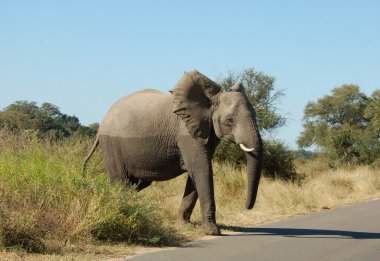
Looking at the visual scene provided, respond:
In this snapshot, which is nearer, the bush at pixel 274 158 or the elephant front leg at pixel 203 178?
the elephant front leg at pixel 203 178

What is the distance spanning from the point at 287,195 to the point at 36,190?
962 cm

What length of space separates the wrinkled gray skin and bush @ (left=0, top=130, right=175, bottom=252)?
1.48 metres

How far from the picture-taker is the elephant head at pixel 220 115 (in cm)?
1186

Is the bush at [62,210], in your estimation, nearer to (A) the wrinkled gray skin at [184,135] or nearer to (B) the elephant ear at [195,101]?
(A) the wrinkled gray skin at [184,135]

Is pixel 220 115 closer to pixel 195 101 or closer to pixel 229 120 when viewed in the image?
pixel 229 120

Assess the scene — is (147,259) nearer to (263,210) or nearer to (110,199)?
(110,199)

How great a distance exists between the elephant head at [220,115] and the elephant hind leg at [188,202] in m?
1.33

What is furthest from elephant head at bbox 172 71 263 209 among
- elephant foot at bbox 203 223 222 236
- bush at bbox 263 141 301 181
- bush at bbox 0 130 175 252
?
bush at bbox 263 141 301 181


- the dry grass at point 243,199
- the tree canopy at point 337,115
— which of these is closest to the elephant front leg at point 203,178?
the dry grass at point 243,199

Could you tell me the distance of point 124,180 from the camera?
13359 mm

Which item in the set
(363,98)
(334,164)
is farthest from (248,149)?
(363,98)

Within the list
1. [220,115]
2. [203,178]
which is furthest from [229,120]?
[203,178]

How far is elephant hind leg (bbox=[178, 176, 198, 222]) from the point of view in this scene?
13.4 meters

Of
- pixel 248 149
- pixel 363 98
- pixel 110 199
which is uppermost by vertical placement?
pixel 363 98
